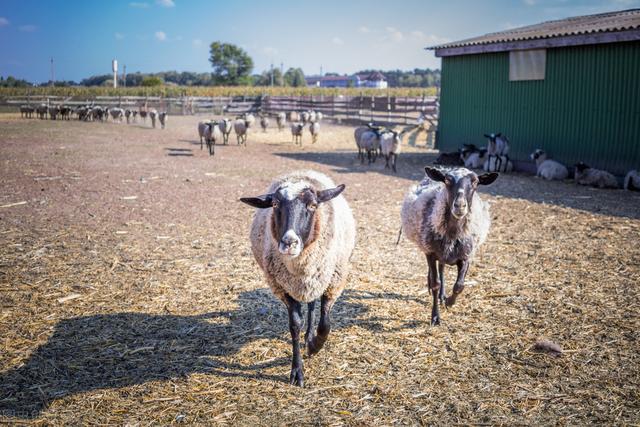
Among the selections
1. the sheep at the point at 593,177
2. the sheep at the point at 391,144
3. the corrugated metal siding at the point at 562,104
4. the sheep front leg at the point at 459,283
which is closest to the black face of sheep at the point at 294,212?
the sheep front leg at the point at 459,283

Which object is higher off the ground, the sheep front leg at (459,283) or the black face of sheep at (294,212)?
the black face of sheep at (294,212)

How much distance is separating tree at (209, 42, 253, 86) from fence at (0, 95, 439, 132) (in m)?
62.1

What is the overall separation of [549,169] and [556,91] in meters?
2.76

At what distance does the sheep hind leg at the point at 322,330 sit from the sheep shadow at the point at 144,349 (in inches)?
10.9

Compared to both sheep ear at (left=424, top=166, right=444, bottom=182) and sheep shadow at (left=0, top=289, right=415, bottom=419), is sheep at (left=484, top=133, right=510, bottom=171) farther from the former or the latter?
sheep shadow at (left=0, top=289, right=415, bottom=419)

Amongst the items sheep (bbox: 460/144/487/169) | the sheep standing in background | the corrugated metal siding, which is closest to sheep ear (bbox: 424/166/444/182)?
the corrugated metal siding

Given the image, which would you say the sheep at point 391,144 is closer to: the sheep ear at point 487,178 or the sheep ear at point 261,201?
the sheep ear at point 487,178

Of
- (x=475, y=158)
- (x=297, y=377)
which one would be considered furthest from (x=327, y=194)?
(x=475, y=158)

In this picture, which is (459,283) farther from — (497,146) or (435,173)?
(497,146)

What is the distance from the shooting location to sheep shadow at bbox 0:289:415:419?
4121mm

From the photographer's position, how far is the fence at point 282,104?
122ft

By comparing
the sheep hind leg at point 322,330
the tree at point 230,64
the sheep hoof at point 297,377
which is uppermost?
the tree at point 230,64

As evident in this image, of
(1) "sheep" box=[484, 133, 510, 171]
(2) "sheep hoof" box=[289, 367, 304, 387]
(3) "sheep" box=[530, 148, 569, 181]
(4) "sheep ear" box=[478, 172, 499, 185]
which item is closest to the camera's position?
(2) "sheep hoof" box=[289, 367, 304, 387]

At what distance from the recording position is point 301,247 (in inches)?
154
